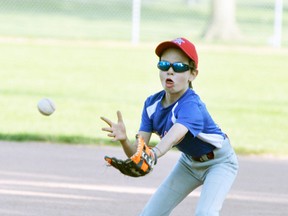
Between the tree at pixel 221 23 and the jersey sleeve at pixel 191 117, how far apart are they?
26406 millimetres

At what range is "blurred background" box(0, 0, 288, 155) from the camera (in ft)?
49.3

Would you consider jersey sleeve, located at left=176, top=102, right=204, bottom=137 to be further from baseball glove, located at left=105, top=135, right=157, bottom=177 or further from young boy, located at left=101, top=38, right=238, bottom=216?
baseball glove, located at left=105, top=135, right=157, bottom=177

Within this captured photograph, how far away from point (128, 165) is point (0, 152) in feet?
22.0

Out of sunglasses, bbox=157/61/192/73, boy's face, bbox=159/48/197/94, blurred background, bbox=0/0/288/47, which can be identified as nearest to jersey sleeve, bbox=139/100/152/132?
boy's face, bbox=159/48/197/94

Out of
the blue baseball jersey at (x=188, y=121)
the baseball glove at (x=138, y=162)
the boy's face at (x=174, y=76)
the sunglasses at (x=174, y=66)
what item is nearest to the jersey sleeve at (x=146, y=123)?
the blue baseball jersey at (x=188, y=121)

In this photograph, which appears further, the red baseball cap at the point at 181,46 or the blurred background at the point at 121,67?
the blurred background at the point at 121,67

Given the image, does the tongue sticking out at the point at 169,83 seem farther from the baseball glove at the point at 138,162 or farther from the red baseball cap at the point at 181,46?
the baseball glove at the point at 138,162

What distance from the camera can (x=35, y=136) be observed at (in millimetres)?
13367

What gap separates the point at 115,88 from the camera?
20422mm

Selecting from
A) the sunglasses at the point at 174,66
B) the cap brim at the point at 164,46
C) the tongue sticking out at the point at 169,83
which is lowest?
the tongue sticking out at the point at 169,83

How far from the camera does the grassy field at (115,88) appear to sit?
14406mm

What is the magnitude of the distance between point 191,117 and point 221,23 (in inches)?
1086

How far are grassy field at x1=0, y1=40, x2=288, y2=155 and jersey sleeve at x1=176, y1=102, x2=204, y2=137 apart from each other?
6492 millimetres

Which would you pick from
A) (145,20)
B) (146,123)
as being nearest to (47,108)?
(146,123)
